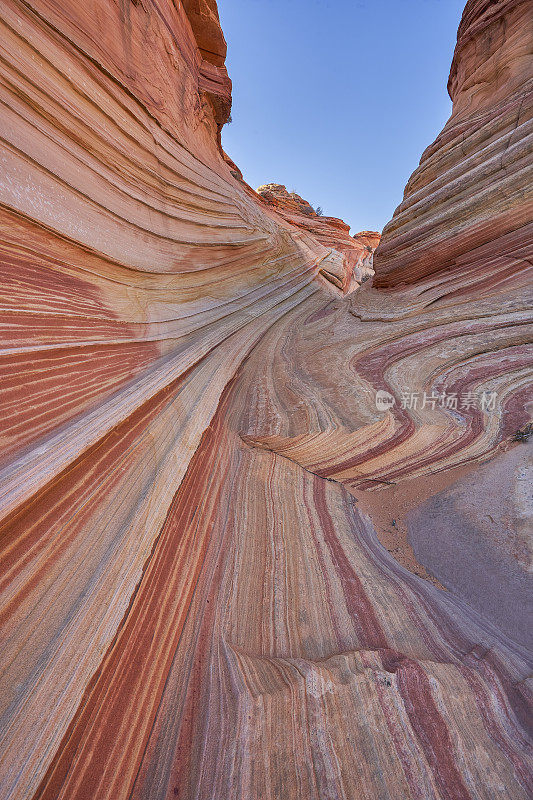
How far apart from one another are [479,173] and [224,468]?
6571 millimetres

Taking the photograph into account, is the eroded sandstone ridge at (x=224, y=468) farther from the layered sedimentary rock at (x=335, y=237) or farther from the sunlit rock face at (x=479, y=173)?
the layered sedimentary rock at (x=335, y=237)

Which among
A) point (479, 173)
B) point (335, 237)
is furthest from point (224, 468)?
point (335, 237)

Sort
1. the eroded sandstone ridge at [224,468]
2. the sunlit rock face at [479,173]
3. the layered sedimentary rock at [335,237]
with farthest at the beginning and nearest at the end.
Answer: the layered sedimentary rock at [335,237] → the sunlit rock face at [479,173] → the eroded sandstone ridge at [224,468]

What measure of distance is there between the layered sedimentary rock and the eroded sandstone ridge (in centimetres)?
742

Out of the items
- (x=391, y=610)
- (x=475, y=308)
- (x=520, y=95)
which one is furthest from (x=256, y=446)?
(x=520, y=95)

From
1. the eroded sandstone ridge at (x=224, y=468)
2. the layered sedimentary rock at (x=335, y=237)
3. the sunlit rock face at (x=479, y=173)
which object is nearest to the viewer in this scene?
the eroded sandstone ridge at (x=224, y=468)

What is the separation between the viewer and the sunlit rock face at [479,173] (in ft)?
16.5

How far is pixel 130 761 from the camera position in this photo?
1.24 meters

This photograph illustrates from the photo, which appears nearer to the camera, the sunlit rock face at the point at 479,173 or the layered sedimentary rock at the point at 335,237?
the sunlit rock face at the point at 479,173

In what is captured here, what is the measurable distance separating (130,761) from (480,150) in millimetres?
8715

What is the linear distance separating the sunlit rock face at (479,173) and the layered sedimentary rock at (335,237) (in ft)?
21.5

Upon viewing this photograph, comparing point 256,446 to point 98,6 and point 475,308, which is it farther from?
point 98,6

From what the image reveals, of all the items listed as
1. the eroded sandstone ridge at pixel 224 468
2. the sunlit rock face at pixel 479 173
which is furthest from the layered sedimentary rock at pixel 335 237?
the eroded sandstone ridge at pixel 224 468

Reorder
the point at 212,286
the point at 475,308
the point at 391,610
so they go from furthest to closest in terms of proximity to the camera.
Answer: the point at 212,286 < the point at 475,308 < the point at 391,610
